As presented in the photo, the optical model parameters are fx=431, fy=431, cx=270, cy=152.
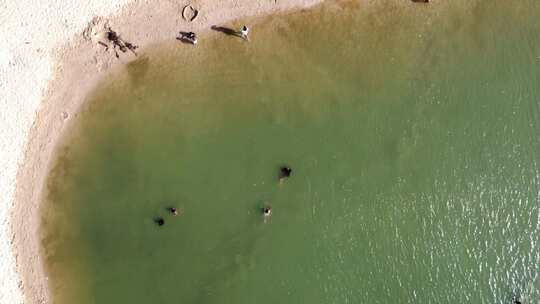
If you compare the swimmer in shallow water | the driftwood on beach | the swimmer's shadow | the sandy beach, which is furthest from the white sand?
the swimmer in shallow water

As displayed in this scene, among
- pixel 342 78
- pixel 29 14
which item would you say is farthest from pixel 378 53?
pixel 29 14

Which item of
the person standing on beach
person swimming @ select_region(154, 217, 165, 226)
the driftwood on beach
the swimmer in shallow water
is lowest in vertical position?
person swimming @ select_region(154, 217, 165, 226)

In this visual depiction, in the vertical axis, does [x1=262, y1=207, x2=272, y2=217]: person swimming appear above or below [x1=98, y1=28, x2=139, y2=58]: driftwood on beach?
below

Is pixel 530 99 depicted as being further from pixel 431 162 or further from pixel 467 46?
pixel 431 162

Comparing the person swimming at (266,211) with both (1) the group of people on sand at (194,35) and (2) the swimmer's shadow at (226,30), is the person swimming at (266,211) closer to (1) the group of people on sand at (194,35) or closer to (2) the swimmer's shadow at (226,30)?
(1) the group of people on sand at (194,35)

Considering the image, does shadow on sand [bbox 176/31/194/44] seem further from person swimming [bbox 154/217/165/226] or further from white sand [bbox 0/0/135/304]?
person swimming [bbox 154/217/165/226]

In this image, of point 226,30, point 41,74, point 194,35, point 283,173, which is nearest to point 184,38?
point 194,35

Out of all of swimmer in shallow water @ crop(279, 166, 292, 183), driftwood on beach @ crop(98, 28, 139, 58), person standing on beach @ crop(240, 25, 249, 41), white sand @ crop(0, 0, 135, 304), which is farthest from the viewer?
swimmer in shallow water @ crop(279, 166, 292, 183)
